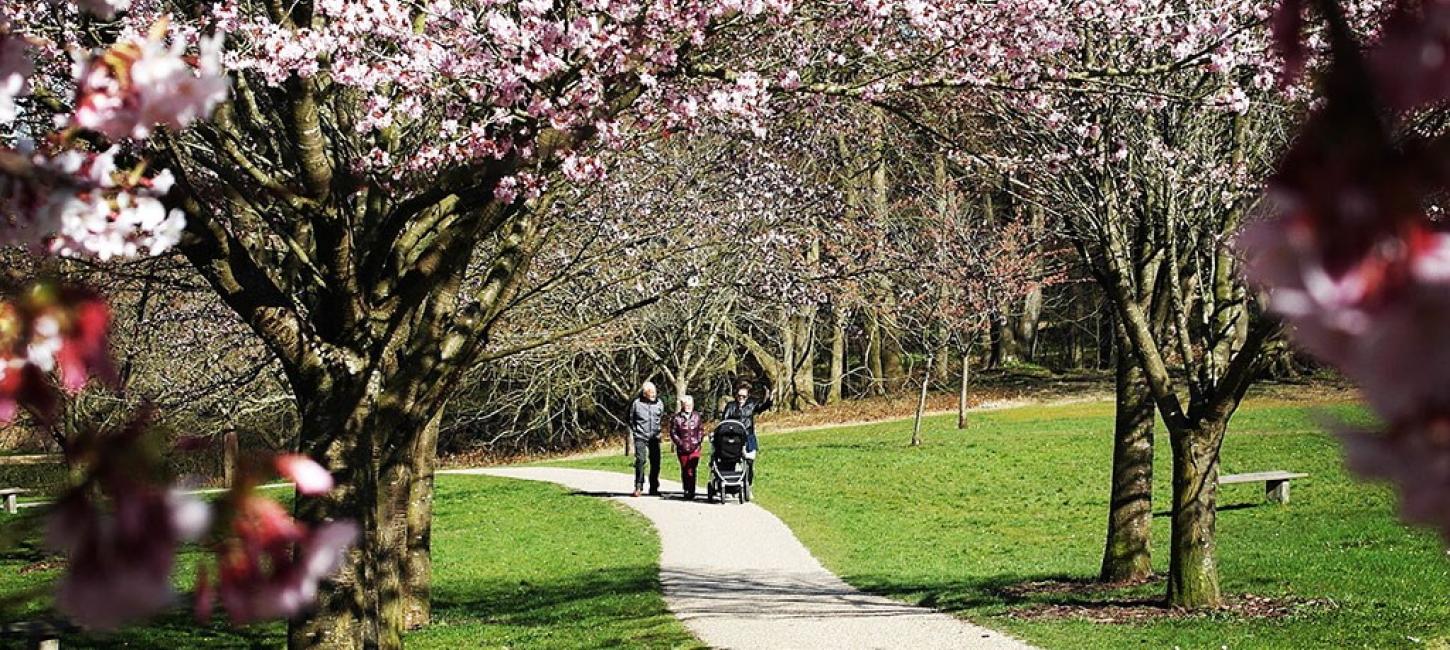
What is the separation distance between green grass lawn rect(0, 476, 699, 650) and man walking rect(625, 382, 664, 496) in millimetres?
969

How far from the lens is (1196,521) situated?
11.6 metres

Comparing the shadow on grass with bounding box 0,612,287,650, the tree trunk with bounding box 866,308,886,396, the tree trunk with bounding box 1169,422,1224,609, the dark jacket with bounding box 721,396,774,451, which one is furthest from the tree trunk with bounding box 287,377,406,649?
the tree trunk with bounding box 866,308,886,396

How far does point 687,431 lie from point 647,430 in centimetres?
117

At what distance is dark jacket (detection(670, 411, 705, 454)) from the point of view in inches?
904

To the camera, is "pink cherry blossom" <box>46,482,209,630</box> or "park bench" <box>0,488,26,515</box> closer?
"pink cherry blossom" <box>46,482,209,630</box>

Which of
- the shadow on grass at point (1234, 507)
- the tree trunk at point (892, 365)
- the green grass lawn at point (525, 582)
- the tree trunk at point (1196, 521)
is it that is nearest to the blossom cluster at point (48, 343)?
the green grass lawn at point (525, 582)

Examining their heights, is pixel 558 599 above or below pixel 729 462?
below

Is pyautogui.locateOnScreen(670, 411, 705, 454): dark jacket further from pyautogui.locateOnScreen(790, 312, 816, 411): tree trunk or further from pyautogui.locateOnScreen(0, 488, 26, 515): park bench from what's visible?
pyautogui.locateOnScreen(790, 312, 816, 411): tree trunk

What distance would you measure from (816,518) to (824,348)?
2478cm

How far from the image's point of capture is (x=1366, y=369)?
0.69 meters

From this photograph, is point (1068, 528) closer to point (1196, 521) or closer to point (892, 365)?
point (1196, 521)

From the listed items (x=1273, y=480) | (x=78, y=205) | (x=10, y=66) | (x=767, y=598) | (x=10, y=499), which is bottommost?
(x=767, y=598)

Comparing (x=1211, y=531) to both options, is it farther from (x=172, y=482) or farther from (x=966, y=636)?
(x=172, y=482)

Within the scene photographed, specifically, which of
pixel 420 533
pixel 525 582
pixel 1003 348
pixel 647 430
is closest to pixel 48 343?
pixel 420 533
